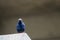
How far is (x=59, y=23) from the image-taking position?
2367 millimetres

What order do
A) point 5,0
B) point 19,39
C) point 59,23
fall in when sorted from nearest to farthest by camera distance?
point 19,39 → point 5,0 → point 59,23

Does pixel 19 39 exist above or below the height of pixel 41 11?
below

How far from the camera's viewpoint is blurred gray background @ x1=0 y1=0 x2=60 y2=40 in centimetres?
224

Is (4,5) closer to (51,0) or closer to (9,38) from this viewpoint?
(51,0)

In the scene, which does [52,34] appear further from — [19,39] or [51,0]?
[19,39]

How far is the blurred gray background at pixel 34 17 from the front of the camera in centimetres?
224

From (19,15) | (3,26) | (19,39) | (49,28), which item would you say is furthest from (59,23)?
(19,39)

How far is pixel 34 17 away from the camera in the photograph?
2.30 meters

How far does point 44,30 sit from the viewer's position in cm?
233

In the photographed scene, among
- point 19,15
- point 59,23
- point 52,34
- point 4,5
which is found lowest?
point 52,34

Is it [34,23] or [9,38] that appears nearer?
[9,38]

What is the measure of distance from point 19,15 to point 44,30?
503 millimetres

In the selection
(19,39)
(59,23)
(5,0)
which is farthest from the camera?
(59,23)

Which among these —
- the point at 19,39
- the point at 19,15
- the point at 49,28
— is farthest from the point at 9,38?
the point at 49,28
